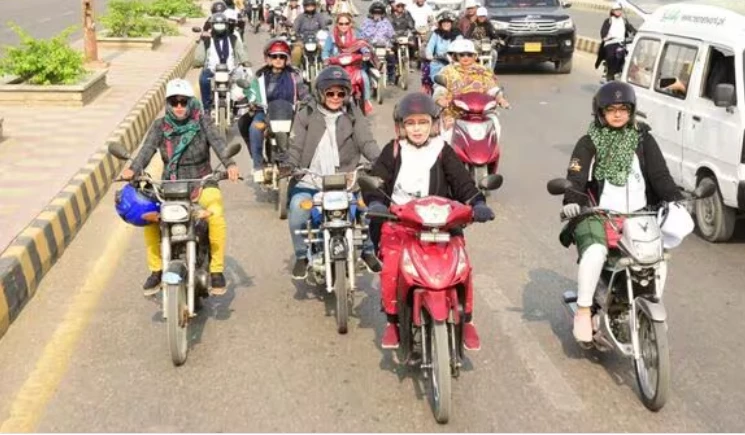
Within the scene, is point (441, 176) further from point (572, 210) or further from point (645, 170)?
point (645, 170)

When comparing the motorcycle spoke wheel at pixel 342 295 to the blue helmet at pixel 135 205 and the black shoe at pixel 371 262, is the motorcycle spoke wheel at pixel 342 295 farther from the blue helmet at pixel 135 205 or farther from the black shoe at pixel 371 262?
the blue helmet at pixel 135 205

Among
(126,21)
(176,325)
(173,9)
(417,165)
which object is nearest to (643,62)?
(417,165)

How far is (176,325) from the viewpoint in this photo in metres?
5.43

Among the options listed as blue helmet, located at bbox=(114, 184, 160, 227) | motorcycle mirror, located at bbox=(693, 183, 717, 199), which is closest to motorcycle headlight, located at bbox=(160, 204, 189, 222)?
blue helmet, located at bbox=(114, 184, 160, 227)

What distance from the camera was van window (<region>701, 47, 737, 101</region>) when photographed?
8.17m

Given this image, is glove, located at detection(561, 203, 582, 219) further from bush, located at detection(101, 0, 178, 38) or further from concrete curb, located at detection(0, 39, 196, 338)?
bush, located at detection(101, 0, 178, 38)

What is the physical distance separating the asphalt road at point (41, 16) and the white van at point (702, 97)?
16.2 metres

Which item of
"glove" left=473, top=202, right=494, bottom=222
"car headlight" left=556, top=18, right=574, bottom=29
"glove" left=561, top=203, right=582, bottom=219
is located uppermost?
"glove" left=473, top=202, right=494, bottom=222

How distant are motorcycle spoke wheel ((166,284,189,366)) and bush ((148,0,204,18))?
82.7 ft

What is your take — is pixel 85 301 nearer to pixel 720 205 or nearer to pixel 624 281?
pixel 624 281

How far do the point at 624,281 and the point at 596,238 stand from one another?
0.92 feet

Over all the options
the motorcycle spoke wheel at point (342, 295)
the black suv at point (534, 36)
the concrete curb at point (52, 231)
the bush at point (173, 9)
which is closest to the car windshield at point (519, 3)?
the black suv at point (534, 36)

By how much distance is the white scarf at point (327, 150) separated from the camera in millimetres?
6688

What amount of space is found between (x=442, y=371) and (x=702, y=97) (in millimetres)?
4772
